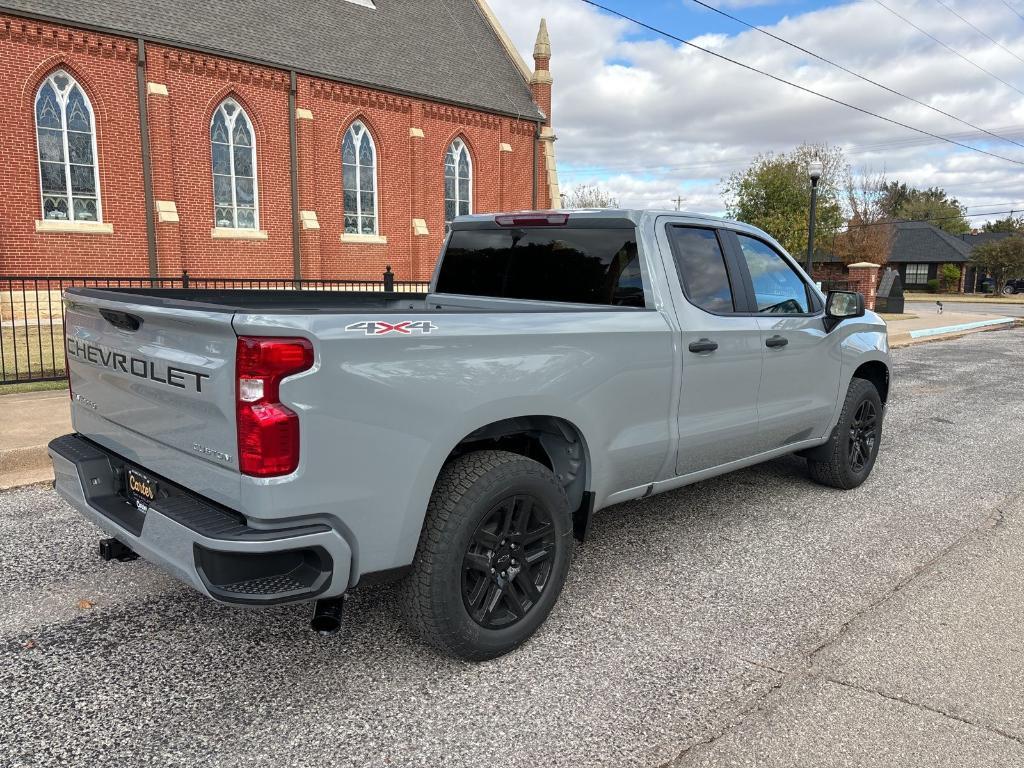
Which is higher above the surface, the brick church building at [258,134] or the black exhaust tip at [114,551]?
the brick church building at [258,134]

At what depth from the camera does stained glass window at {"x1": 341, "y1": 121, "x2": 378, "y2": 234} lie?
2328 centimetres

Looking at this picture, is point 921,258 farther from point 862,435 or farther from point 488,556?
point 488,556

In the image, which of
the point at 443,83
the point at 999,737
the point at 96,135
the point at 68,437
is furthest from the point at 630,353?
the point at 443,83

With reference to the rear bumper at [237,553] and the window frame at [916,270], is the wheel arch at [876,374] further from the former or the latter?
the window frame at [916,270]

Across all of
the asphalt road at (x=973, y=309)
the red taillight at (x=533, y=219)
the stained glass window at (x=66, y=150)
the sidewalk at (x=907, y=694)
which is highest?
the stained glass window at (x=66, y=150)

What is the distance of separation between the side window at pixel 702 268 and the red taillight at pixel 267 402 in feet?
7.82

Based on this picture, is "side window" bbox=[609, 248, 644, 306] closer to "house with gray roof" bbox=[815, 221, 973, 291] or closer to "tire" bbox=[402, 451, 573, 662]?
"tire" bbox=[402, 451, 573, 662]

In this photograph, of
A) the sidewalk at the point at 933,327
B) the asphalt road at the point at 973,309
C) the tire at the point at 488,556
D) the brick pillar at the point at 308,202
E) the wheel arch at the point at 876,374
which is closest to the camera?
the tire at the point at 488,556

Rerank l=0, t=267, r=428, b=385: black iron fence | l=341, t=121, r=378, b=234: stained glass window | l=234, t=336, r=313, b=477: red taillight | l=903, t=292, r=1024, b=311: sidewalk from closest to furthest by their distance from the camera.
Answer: l=234, t=336, r=313, b=477: red taillight
l=0, t=267, r=428, b=385: black iron fence
l=341, t=121, r=378, b=234: stained glass window
l=903, t=292, r=1024, b=311: sidewalk

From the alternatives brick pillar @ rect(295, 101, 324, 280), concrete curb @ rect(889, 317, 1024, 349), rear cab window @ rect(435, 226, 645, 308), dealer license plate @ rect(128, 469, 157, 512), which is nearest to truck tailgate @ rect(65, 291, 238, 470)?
dealer license plate @ rect(128, 469, 157, 512)

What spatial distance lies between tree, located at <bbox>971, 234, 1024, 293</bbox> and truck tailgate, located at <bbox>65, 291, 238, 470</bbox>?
65.4 metres

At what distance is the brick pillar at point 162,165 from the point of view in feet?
61.7

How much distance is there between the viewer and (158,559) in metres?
2.78

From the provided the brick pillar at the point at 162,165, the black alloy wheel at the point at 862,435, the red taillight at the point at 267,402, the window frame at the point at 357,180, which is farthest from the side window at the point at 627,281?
the window frame at the point at 357,180
